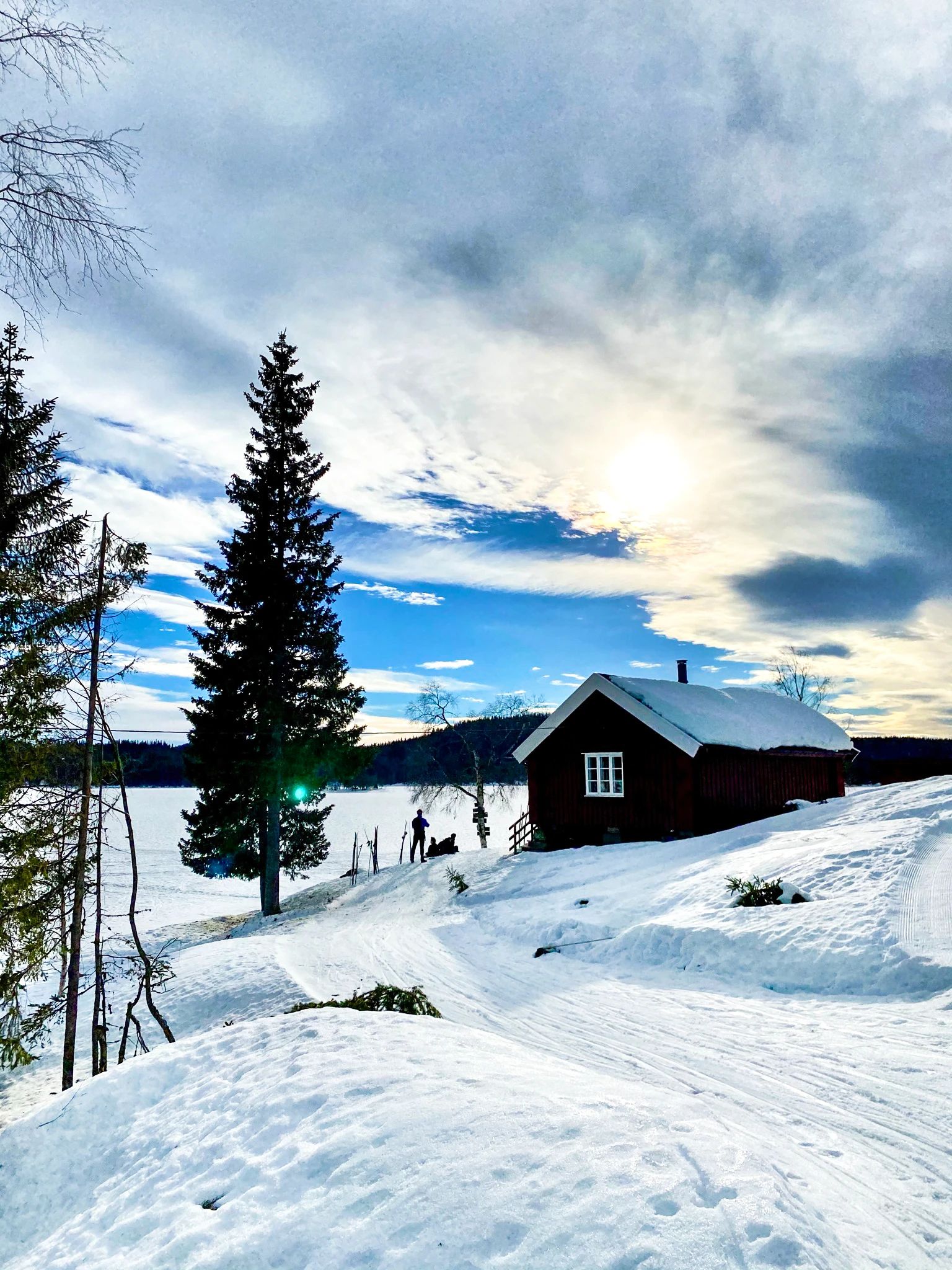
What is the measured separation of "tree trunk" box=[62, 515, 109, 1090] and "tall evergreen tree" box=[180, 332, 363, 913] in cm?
1018

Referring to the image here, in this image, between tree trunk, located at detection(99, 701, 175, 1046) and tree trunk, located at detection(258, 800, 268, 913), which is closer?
tree trunk, located at detection(99, 701, 175, 1046)

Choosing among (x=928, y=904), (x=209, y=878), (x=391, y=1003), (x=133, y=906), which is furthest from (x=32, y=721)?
(x=209, y=878)

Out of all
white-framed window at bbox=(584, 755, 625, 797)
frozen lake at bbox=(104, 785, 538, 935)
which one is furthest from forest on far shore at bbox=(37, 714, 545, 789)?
white-framed window at bbox=(584, 755, 625, 797)

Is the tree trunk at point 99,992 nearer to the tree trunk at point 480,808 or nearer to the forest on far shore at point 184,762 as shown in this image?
the forest on far shore at point 184,762

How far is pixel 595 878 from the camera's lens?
678 inches

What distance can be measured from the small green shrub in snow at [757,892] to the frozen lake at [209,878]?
365 inches

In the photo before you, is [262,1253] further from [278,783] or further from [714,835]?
[278,783]

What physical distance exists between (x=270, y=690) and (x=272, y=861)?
5362 mm

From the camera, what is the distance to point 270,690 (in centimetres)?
2197

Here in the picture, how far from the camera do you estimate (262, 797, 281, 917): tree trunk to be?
22000mm

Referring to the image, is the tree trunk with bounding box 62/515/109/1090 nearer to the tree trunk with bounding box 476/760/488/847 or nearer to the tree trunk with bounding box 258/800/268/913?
the tree trunk with bounding box 258/800/268/913

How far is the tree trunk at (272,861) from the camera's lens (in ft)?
72.2

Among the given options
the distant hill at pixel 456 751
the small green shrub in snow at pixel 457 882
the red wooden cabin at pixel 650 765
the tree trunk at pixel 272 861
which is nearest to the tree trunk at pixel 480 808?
the distant hill at pixel 456 751

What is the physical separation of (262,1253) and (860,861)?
1143cm
